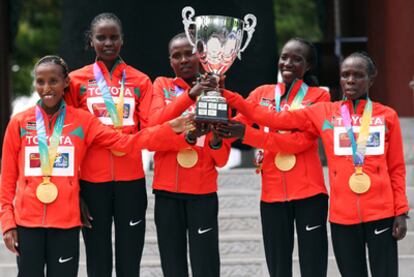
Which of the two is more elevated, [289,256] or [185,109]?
[185,109]

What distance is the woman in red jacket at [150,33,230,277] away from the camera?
539 cm

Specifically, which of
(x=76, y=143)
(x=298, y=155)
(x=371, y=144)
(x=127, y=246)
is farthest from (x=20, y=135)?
(x=371, y=144)

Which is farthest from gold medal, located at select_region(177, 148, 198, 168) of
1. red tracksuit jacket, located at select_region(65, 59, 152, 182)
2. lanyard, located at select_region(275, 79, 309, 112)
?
lanyard, located at select_region(275, 79, 309, 112)

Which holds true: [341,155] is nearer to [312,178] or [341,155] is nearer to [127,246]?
[312,178]

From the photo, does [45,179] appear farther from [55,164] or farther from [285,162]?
[285,162]

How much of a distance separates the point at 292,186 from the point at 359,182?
44 centimetres

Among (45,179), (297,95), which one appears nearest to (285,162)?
(297,95)

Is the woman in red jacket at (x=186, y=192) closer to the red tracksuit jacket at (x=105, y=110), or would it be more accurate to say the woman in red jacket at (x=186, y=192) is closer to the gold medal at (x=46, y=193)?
the red tracksuit jacket at (x=105, y=110)

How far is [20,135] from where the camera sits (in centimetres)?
517

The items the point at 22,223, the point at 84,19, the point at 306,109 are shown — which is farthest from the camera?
the point at 84,19

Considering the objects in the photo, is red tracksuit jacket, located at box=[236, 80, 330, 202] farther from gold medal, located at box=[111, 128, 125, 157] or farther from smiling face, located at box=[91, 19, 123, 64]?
smiling face, located at box=[91, 19, 123, 64]

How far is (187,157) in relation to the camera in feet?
17.8

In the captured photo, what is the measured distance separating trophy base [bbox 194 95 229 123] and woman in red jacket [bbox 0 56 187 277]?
245mm

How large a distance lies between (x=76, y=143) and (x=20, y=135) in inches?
12.6
